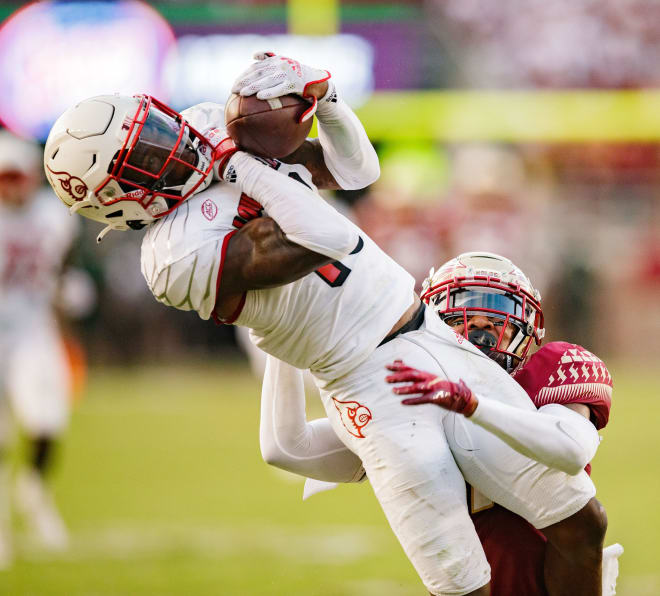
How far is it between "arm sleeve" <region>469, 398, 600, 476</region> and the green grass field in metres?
1.82

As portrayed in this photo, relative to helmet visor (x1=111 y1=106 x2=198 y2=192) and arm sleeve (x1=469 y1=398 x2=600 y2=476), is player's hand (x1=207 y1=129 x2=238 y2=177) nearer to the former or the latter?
helmet visor (x1=111 y1=106 x2=198 y2=192)

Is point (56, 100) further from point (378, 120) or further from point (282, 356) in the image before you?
point (282, 356)

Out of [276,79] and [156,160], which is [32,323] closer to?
[156,160]

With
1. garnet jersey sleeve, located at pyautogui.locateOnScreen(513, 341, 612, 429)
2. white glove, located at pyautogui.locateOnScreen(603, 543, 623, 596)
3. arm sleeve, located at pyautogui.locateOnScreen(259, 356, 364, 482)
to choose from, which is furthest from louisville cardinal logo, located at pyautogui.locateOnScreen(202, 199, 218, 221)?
white glove, located at pyautogui.locateOnScreen(603, 543, 623, 596)

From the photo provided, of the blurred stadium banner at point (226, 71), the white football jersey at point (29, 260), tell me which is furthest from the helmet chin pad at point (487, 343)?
the blurred stadium banner at point (226, 71)

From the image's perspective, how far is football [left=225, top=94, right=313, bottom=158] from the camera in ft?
8.52

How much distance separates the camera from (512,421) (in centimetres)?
251

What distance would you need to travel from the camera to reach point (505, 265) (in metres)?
3.00

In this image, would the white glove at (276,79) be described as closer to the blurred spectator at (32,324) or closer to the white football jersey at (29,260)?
the blurred spectator at (32,324)

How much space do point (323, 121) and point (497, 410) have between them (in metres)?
0.80

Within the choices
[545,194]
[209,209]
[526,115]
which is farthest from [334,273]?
[545,194]

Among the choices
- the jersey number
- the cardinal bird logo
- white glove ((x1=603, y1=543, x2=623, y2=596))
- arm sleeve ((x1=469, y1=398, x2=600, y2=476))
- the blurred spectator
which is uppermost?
the jersey number

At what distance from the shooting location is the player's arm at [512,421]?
8.09 feet

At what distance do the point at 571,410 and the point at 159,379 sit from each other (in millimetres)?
10386
